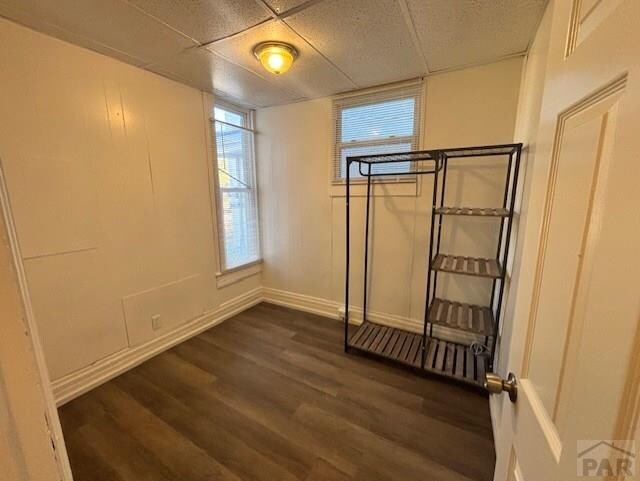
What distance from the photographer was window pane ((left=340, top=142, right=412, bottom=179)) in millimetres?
2344

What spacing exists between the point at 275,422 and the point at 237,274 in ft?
5.69

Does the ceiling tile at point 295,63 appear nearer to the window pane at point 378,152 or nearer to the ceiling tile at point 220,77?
the ceiling tile at point 220,77

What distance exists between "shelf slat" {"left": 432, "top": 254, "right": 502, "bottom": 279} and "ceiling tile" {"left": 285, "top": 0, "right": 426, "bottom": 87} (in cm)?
144

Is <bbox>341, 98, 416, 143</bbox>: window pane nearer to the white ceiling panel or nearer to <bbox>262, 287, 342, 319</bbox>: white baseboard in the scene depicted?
the white ceiling panel

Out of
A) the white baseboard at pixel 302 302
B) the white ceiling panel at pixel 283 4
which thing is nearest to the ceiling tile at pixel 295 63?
the white ceiling panel at pixel 283 4

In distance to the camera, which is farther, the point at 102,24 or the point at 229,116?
the point at 229,116

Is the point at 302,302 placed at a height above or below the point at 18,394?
below

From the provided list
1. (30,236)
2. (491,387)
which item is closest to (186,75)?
(30,236)

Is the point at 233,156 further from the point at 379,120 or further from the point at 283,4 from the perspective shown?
the point at 283,4

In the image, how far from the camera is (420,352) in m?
2.15

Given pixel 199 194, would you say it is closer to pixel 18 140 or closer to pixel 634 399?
pixel 18 140

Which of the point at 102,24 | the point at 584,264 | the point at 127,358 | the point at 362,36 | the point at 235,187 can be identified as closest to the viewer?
the point at 584,264

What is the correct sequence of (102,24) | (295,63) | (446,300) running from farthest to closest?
(446,300)
(295,63)
(102,24)

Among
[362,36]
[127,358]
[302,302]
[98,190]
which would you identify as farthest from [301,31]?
[127,358]
